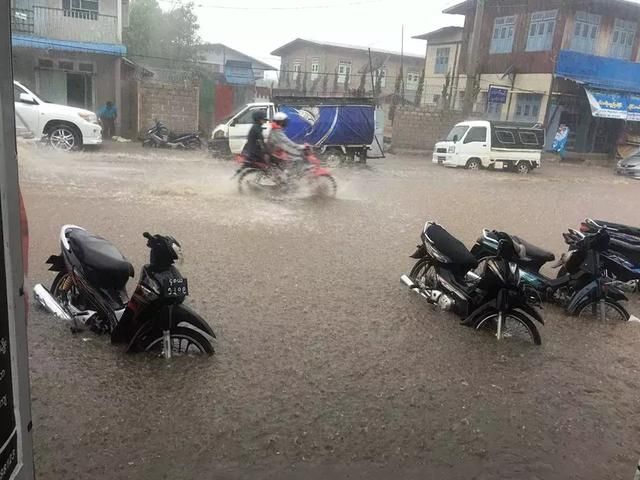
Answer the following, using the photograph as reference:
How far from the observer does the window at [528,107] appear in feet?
81.8

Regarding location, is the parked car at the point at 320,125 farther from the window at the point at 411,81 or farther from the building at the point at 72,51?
the window at the point at 411,81

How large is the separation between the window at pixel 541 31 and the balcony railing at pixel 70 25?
695 inches

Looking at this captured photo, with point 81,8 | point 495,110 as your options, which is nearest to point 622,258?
point 81,8

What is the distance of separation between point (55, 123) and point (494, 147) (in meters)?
13.2

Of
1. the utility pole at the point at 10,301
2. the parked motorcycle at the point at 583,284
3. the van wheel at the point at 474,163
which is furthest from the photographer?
the van wheel at the point at 474,163

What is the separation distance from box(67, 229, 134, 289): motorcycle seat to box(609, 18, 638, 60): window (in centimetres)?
2793

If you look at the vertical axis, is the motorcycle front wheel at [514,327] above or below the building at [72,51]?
below

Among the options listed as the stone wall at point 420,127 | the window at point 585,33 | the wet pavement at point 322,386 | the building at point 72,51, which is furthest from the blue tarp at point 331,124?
the window at point 585,33

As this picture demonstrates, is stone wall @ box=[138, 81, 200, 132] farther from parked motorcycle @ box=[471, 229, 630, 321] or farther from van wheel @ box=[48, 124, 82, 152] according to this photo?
parked motorcycle @ box=[471, 229, 630, 321]

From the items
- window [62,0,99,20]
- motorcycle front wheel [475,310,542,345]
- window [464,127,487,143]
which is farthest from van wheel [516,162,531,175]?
motorcycle front wheel [475,310,542,345]

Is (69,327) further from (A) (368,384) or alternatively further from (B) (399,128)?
(B) (399,128)

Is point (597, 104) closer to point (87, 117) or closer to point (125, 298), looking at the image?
point (87, 117)

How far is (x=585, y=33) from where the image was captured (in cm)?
2494

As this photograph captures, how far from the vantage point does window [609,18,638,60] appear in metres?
25.9
